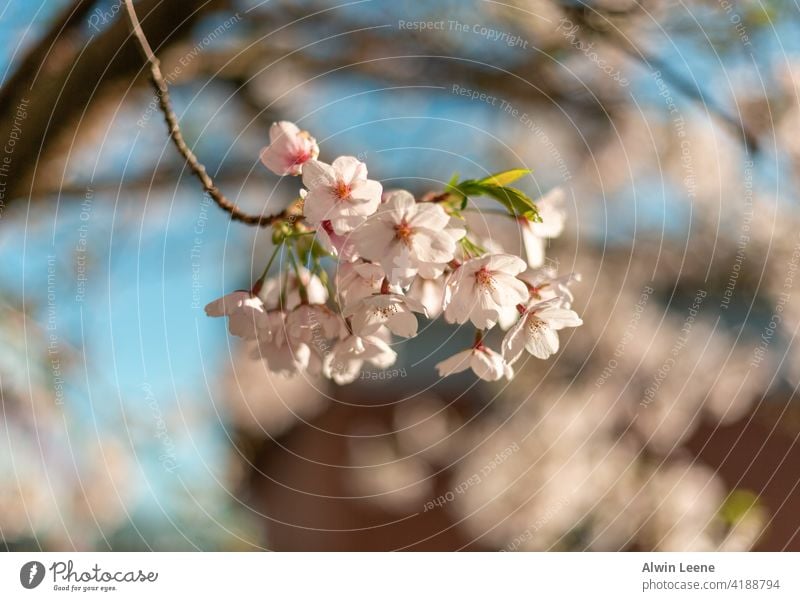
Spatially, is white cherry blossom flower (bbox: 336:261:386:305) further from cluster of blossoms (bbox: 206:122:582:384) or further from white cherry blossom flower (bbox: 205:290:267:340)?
A: white cherry blossom flower (bbox: 205:290:267:340)

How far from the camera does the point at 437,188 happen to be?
6.86 feet

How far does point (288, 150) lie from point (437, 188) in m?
1.26

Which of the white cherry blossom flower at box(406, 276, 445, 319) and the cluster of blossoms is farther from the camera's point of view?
the white cherry blossom flower at box(406, 276, 445, 319)

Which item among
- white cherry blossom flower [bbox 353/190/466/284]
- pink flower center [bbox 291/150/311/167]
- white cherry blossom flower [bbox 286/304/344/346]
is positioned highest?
pink flower center [bbox 291/150/311/167]

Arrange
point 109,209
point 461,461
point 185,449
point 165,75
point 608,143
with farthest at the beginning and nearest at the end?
1. point 461,461
2. point 185,449
3. point 608,143
4. point 109,209
5. point 165,75

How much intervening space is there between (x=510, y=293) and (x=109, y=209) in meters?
1.21

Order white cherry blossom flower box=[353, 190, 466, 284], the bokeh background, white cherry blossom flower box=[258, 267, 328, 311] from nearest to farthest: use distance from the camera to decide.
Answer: white cherry blossom flower box=[353, 190, 466, 284] → white cherry blossom flower box=[258, 267, 328, 311] → the bokeh background

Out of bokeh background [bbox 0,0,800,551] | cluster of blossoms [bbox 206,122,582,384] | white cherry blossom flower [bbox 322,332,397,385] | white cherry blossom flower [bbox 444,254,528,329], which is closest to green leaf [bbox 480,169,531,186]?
cluster of blossoms [bbox 206,122,582,384]

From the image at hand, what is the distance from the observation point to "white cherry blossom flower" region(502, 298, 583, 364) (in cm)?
83

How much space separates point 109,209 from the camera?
1697mm

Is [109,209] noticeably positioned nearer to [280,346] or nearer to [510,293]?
[280,346]

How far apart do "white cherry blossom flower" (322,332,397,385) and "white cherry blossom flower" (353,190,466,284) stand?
0.16 m

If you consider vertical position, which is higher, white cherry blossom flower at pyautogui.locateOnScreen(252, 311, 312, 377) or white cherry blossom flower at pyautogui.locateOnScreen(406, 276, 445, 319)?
white cherry blossom flower at pyautogui.locateOnScreen(406, 276, 445, 319)
